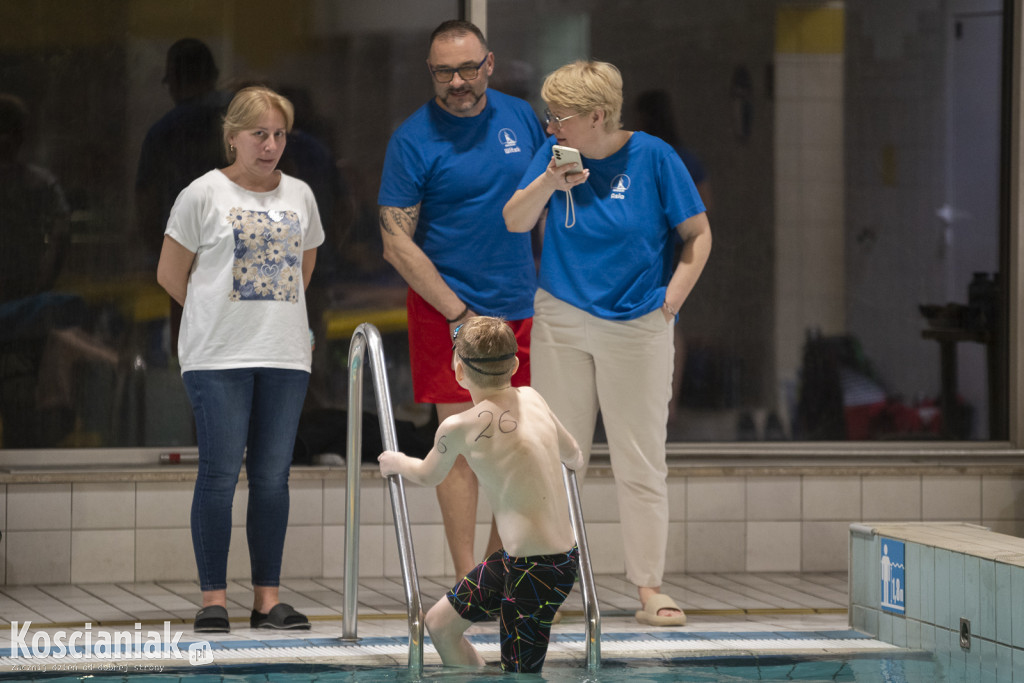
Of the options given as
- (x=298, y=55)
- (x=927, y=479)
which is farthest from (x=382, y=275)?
(x=927, y=479)

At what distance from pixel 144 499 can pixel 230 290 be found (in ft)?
5.10

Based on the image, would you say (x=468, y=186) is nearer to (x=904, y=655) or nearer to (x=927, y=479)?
(x=904, y=655)

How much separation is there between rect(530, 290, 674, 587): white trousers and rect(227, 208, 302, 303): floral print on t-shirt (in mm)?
926

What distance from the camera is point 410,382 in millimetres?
5934

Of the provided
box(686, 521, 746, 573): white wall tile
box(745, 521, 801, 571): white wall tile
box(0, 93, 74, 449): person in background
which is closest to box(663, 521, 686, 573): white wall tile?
box(686, 521, 746, 573): white wall tile

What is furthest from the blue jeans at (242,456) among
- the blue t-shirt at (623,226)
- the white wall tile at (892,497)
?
the white wall tile at (892,497)

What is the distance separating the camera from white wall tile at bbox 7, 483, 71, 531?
5.32m

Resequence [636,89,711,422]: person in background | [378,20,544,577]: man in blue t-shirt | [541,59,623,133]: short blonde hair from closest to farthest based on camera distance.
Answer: [541,59,623,133]: short blonde hair → [378,20,544,577]: man in blue t-shirt → [636,89,711,422]: person in background

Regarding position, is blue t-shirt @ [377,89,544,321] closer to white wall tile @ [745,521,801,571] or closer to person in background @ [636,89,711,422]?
person in background @ [636,89,711,422]

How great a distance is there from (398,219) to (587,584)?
1.67m

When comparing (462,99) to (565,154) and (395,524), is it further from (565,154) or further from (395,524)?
(395,524)

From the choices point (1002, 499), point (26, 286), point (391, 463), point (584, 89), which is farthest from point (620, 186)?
point (26, 286)

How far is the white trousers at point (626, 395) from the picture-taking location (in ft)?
14.8

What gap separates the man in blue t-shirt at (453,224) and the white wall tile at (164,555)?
142 cm
